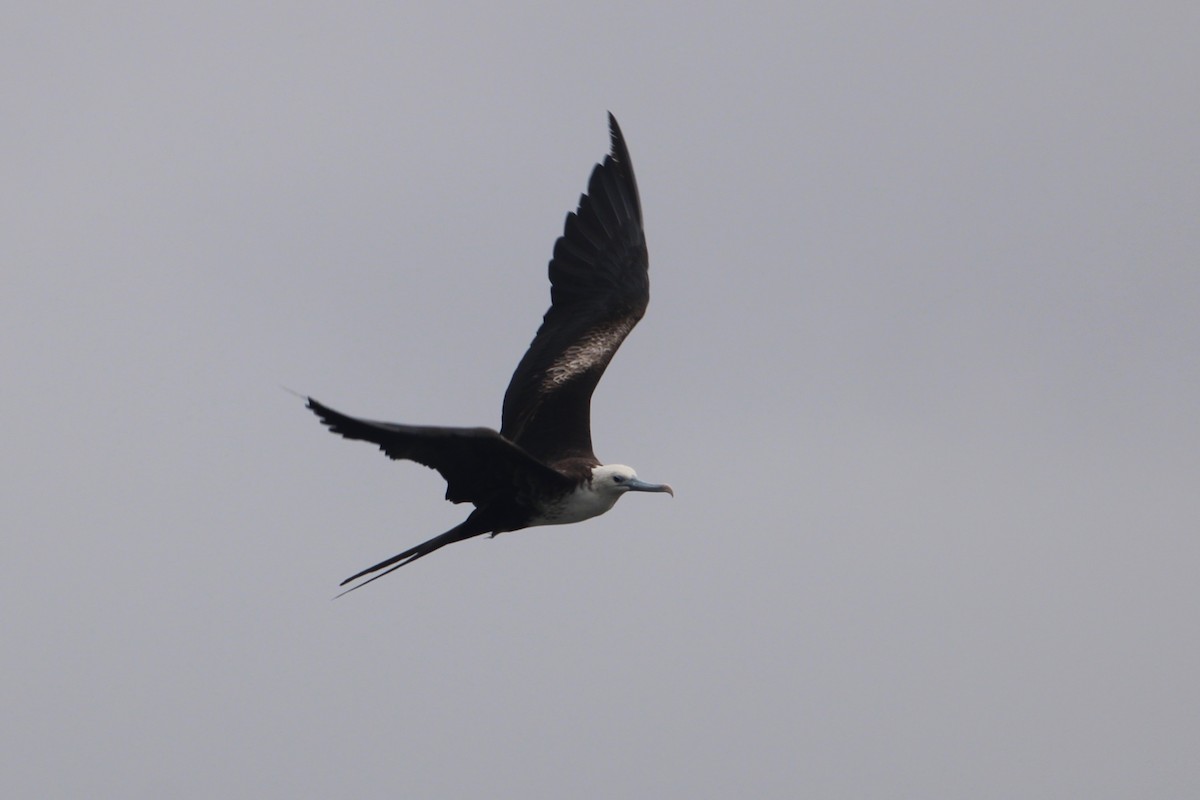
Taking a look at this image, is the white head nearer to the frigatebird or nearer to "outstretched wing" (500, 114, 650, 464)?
the frigatebird

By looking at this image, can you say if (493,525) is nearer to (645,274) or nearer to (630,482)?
(630,482)

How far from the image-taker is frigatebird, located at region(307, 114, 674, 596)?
12.4 meters

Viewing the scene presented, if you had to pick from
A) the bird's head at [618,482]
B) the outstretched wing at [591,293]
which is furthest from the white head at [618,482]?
the outstretched wing at [591,293]

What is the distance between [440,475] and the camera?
13391mm

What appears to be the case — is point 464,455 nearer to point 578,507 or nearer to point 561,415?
point 578,507

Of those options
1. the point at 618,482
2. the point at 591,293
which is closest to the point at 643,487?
the point at 618,482

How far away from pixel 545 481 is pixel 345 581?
1716 mm

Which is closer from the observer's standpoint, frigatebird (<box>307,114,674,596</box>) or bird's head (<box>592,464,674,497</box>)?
frigatebird (<box>307,114,674,596</box>)

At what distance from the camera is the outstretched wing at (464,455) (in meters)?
11.1

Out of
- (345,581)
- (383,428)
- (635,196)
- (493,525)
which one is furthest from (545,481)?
(635,196)

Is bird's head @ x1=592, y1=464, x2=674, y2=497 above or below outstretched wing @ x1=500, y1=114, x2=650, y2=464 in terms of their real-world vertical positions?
below

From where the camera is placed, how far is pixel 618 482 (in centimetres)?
1416

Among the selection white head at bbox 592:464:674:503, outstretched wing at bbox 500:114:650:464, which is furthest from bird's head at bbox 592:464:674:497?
outstretched wing at bbox 500:114:650:464

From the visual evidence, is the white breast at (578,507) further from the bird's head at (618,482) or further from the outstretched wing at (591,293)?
the outstretched wing at (591,293)
